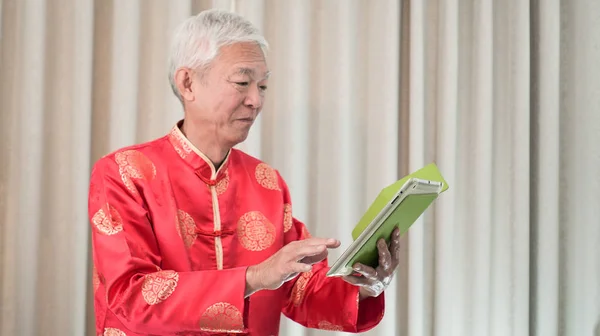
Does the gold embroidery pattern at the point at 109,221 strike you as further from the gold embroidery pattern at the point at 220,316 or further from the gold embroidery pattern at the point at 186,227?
the gold embroidery pattern at the point at 220,316

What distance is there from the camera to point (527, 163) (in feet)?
8.70

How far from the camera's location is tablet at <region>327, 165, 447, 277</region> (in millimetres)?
1369

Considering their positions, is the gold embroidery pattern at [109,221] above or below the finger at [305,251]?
above

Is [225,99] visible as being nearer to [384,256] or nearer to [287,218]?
[287,218]

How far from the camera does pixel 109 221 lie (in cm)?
154

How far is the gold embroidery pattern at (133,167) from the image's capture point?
1610 mm

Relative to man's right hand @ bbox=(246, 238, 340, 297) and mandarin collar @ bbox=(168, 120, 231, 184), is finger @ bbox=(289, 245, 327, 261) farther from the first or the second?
mandarin collar @ bbox=(168, 120, 231, 184)

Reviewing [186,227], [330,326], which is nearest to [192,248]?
[186,227]

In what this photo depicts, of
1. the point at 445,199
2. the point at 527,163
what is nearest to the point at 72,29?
the point at 445,199

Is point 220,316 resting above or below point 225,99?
below

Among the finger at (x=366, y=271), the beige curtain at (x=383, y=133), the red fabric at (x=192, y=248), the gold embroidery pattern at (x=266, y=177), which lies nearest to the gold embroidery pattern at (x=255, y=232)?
the red fabric at (x=192, y=248)

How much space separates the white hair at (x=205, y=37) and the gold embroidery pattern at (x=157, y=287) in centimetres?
50

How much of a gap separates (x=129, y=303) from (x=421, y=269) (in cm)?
127

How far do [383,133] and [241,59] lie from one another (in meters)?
0.91
